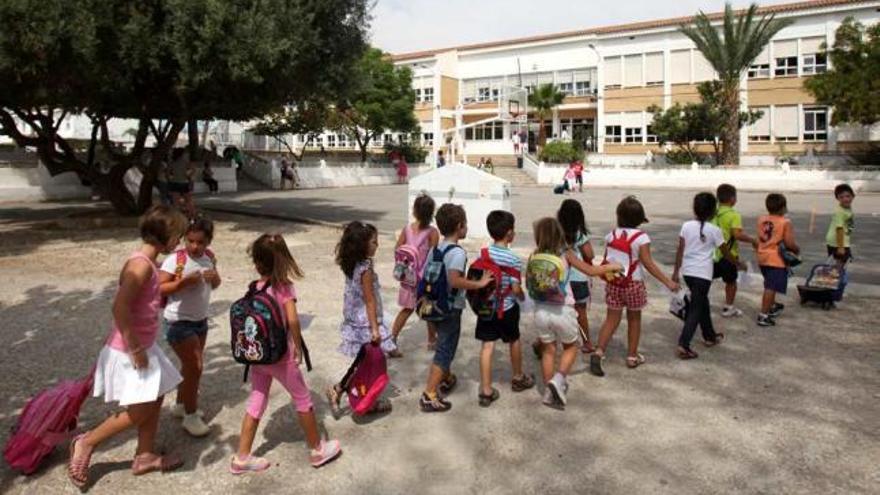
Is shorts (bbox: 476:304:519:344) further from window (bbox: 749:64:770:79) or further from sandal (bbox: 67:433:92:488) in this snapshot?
window (bbox: 749:64:770:79)

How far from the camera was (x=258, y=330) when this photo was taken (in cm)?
354

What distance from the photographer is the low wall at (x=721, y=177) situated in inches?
1210

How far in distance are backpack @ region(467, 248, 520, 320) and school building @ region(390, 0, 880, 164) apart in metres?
27.7

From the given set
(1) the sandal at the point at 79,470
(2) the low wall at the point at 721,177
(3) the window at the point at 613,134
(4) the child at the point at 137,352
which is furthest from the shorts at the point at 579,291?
(3) the window at the point at 613,134

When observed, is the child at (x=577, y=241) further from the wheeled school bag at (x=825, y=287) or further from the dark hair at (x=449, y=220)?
the wheeled school bag at (x=825, y=287)

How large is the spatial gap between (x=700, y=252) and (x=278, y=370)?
3572 mm

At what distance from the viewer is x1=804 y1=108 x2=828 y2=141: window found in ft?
131

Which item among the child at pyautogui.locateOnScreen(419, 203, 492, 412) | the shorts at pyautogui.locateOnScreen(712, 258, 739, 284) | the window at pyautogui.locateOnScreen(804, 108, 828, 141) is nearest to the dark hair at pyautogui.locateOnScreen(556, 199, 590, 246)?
the child at pyautogui.locateOnScreen(419, 203, 492, 412)

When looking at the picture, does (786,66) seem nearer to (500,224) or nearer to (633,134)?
(633,134)

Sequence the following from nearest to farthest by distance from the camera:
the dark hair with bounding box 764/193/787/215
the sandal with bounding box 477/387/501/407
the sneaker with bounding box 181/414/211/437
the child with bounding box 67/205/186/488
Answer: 1. the child with bounding box 67/205/186/488
2. the sneaker with bounding box 181/414/211/437
3. the sandal with bounding box 477/387/501/407
4. the dark hair with bounding box 764/193/787/215

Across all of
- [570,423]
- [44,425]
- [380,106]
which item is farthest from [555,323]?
[380,106]

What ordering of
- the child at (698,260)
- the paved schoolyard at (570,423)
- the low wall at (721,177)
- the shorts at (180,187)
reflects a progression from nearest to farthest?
1. the paved schoolyard at (570,423)
2. the child at (698,260)
3. the shorts at (180,187)
4. the low wall at (721,177)

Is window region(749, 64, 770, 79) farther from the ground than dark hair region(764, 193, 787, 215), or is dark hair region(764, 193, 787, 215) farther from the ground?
window region(749, 64, 770, 79)

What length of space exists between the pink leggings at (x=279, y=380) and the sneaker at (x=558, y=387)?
1.62m
